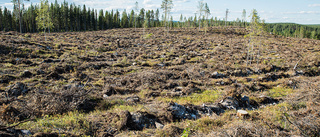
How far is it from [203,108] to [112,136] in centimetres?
468

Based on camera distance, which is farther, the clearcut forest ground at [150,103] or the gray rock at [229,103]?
the gray rock at [229,103]

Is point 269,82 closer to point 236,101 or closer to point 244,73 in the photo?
point 244,73

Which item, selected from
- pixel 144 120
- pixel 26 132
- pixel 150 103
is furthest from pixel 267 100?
pixel 26 132

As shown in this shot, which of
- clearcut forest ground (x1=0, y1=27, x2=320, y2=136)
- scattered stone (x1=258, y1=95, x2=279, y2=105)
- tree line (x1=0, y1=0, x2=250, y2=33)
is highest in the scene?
tree line (x1=0, y1=0, x2=250, y2=33)

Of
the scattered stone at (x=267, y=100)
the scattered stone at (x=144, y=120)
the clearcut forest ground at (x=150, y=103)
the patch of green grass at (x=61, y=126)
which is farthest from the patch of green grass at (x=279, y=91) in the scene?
the patch of green grass at (x=61, y=126)

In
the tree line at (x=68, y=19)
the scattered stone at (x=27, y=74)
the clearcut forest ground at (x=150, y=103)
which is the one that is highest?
the tree line at (x=68, y=19)

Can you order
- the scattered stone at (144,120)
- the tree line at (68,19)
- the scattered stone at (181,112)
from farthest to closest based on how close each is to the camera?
1. the tree line at (68,19)
2. the scattered stone at (181,112)
3. the scattered stone at (144,120)

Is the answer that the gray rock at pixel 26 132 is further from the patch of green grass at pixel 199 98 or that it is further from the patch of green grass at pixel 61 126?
the patch of green grass at pixel 199 98

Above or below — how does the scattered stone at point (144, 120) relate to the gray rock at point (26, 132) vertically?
below

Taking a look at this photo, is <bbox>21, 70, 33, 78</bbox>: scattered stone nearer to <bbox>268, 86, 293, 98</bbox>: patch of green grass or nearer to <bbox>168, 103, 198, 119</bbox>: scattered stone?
<bbox>168, 103, 198, 119</bbox>: scattered stone

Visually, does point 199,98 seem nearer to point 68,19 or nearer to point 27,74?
point 27,74

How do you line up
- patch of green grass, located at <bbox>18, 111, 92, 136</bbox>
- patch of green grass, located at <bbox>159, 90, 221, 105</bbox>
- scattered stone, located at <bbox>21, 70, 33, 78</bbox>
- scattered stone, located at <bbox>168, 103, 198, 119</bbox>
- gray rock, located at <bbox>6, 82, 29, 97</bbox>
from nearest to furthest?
patch of green grass, located at <bbox>18, 111, 92, 136</bbox>
scattered stone, located at <bbox>168, 103, 198, 119</bbox>
gray rock, located at <bbox>6, 82, 29, 97</bbox>
patch of green grass, located at <bbox>159, 90, 221, 105</bbox>
scattered stone, located at <bbox>21, 70, 33, 78</bbox>

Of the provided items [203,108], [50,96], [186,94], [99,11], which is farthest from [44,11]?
[99,11]

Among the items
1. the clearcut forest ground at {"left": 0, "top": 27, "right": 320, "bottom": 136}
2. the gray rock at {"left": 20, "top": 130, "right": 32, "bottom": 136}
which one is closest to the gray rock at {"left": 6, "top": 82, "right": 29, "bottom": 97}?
the clearcut forest ground at {"left": 0, "top": 27, "right": 320, "bottom": 136}
